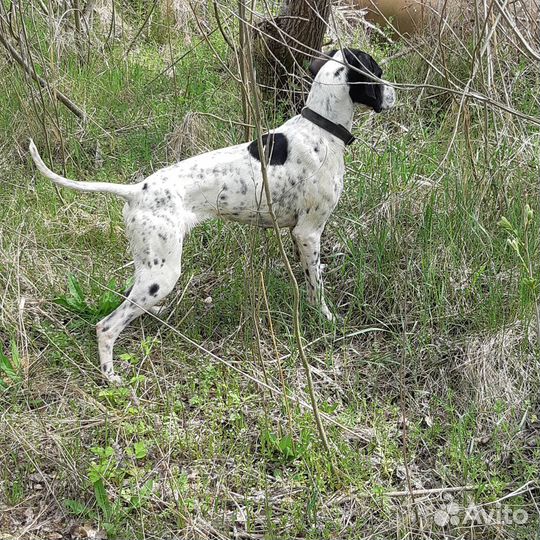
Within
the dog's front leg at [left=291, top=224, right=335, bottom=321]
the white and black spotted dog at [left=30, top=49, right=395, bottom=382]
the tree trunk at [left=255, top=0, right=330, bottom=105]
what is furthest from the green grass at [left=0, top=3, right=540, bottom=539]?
the tree trunk at [left=255, top=0, right=330, bottom=105]

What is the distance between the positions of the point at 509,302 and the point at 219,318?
4.73ft

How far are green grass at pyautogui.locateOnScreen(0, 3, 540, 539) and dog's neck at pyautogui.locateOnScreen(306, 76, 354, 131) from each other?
651 millimetres

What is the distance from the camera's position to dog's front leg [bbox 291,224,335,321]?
423 centimetres

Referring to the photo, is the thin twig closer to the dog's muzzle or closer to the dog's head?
the dog's head

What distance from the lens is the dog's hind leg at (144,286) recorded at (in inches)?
151

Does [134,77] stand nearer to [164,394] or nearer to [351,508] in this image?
[164,394]

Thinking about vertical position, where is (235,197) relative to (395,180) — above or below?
above

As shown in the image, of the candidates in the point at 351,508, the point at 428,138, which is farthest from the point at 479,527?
the point at 428,138

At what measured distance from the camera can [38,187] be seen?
204 inches

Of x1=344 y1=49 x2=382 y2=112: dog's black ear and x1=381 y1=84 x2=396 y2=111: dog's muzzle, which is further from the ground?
x1=344 y1=49 x2=382 y2=112: dog's black ear

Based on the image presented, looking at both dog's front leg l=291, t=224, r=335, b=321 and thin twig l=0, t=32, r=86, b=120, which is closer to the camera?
dog's front leg l=291, t=224, r=335, b=321

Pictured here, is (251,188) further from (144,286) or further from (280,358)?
(280,358)

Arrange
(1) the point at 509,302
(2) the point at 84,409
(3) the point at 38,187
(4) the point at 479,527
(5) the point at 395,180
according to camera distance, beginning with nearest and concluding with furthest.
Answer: (4) the point at 479,527 → (2) the point at 84,409 → (1) the point at 509,302 → (5) the point at 395,180 → (3) the point at 38,187

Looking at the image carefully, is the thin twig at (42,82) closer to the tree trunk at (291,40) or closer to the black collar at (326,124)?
the tree trunk at (291,40)
